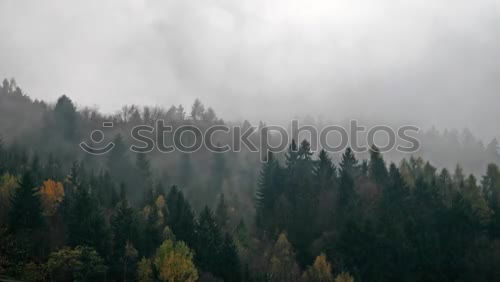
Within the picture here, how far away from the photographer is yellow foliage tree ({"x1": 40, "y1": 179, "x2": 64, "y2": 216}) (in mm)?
94406

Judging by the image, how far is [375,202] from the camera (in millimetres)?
109125

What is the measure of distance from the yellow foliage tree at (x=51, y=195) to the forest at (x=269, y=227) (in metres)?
0.18

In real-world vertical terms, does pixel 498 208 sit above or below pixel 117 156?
below

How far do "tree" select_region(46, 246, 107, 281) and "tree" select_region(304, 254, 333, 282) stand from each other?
1282 inches

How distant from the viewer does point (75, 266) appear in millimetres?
71812

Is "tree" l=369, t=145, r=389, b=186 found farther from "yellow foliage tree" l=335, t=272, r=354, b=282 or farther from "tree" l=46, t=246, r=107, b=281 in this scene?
"tree" l=46, t=246, r=107, b=281

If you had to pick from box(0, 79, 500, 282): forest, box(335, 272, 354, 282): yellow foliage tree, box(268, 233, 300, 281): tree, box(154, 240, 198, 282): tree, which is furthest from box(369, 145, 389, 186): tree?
box(154, 240, 198, 282): tree

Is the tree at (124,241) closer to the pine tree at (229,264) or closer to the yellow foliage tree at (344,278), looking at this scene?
the pine tree at (229,264)

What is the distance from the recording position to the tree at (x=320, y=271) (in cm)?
8885

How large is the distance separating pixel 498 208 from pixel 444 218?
43.4 ft

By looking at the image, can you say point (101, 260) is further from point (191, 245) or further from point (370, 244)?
point (370, 244)

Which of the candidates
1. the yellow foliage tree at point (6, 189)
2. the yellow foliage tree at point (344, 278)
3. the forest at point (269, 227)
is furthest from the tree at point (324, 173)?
the yellow foliage tree at point (6, 189)

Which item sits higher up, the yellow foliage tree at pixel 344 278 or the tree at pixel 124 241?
the tree at pixel 124 241

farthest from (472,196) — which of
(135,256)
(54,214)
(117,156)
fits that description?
(117,156)
